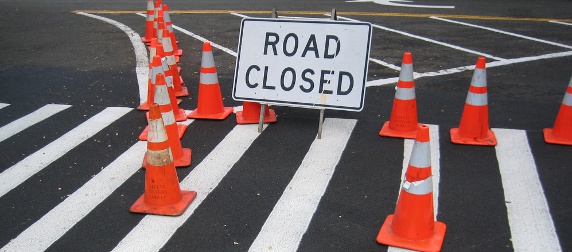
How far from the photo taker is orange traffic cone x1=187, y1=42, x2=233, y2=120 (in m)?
7.52

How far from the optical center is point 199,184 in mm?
5695

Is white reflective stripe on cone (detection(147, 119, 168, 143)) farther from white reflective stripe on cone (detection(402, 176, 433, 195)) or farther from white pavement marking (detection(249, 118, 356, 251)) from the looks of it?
white reflective stripe on cone (detection(402, 176, 433, 195))

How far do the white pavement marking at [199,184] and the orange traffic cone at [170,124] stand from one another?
0.20 meters

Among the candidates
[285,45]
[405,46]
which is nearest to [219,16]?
[405,46]

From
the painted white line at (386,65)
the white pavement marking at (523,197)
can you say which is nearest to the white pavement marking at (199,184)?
the white pavement marking at (523,197)

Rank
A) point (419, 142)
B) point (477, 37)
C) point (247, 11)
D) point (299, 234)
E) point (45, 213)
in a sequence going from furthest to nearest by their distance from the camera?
1. point (247, 11)
2. point (477, 37)
3. point (45, 213)
4. point (299, 234)
5. point (419, 142)

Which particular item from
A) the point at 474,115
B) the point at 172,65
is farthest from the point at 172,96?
the point at 474,115

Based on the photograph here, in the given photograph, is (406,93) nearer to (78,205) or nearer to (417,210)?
(417,210)

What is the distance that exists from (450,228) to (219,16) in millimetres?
12318

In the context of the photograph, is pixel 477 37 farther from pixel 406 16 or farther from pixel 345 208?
pixel 345 208

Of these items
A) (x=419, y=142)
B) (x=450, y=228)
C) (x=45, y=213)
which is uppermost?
(x=419, y=142)

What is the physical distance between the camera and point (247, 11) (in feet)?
56.0

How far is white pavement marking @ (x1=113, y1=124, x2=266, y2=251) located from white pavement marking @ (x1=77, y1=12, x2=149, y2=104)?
208 centimetres

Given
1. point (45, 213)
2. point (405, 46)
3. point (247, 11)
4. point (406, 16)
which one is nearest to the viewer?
point (45, 213)
